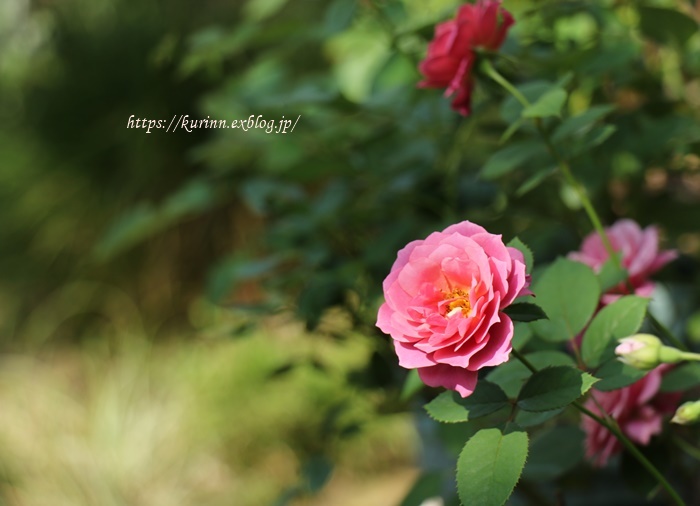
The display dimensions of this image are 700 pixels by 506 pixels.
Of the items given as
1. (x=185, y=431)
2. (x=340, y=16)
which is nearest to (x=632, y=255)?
(x=340, y=16)

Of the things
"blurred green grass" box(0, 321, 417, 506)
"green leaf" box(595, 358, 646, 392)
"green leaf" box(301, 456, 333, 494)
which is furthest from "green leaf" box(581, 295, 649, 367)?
"blurred green grass" box(0, 321, 417, 506)

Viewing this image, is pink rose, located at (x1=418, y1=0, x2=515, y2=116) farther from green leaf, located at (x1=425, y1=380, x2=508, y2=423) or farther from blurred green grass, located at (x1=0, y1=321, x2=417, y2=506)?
blurred green grass, located at (x1=0, y1=321, x2=417, y2=506)

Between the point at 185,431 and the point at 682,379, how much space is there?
6.41 ft

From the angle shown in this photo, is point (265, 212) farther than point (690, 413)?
Yes

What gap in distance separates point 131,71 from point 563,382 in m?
3.24

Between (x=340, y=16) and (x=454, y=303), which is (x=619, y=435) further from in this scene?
(x=340, y=16)

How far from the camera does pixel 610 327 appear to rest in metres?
0.43

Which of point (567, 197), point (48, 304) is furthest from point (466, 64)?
point (48, 304)

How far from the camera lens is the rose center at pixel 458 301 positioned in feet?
1.18

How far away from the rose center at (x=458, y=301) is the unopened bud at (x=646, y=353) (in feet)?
0.24

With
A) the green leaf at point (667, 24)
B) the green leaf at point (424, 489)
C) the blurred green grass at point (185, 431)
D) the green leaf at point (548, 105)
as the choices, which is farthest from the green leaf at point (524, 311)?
the blurred green grass at point (185, 431)

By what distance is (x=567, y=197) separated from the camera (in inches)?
29.9

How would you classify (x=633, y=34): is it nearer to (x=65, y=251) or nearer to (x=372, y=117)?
(x=372, y=117)

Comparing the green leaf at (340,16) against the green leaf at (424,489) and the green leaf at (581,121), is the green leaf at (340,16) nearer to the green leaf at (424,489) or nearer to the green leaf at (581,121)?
the green leaf at (581,121)
